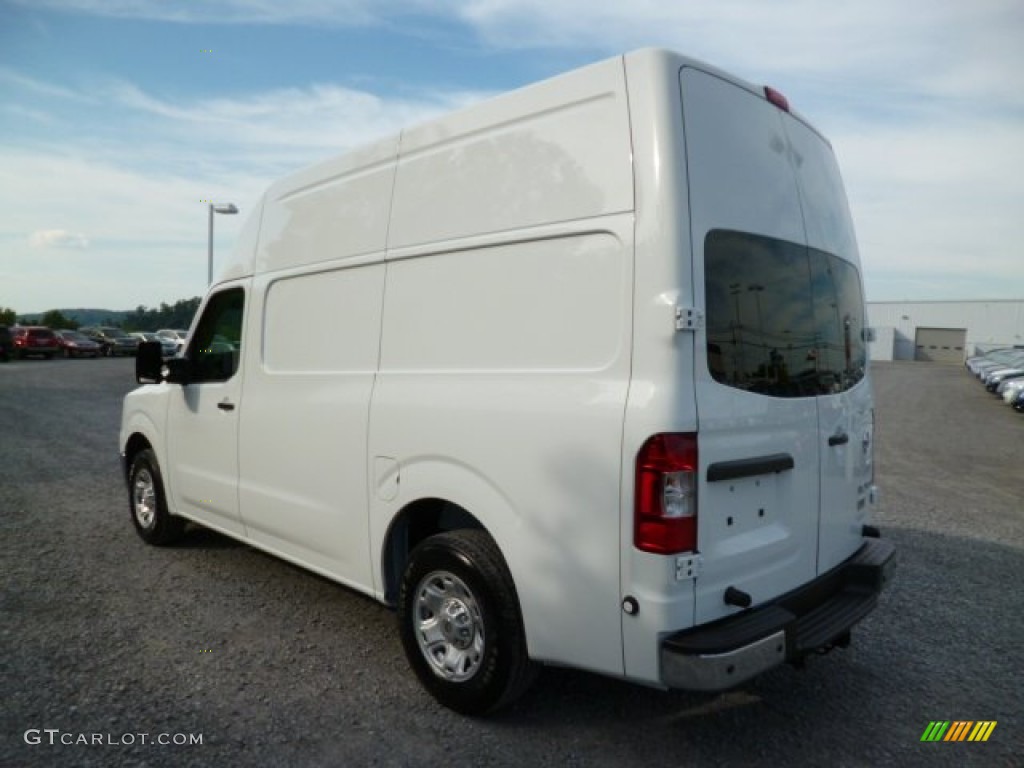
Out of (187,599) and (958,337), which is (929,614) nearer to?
(187,599)

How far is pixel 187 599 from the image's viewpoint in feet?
15.2

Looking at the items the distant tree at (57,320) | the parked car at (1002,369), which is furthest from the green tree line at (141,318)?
the parked car at (1002,369)

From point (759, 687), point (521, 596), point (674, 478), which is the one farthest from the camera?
point (759, 687)

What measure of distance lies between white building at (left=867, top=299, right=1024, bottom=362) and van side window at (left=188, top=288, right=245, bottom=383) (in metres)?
68.3

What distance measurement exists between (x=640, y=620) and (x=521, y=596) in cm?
53

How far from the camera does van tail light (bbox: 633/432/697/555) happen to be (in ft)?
8.49

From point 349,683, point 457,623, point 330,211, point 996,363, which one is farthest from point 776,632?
point 996,363

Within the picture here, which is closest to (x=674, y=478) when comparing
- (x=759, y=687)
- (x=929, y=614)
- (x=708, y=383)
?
(x=708, y=383)

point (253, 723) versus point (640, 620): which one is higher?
point (640, 620)

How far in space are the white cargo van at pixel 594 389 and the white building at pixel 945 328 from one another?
6853cm

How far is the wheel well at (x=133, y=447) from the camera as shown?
232 inches

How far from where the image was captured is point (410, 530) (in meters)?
3.69

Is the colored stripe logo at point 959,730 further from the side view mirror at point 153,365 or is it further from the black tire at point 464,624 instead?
the side view mirror at point 153,365

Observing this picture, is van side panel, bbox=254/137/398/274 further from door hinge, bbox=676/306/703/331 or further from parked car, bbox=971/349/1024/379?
parked car, bbox=971/349/1024/379
